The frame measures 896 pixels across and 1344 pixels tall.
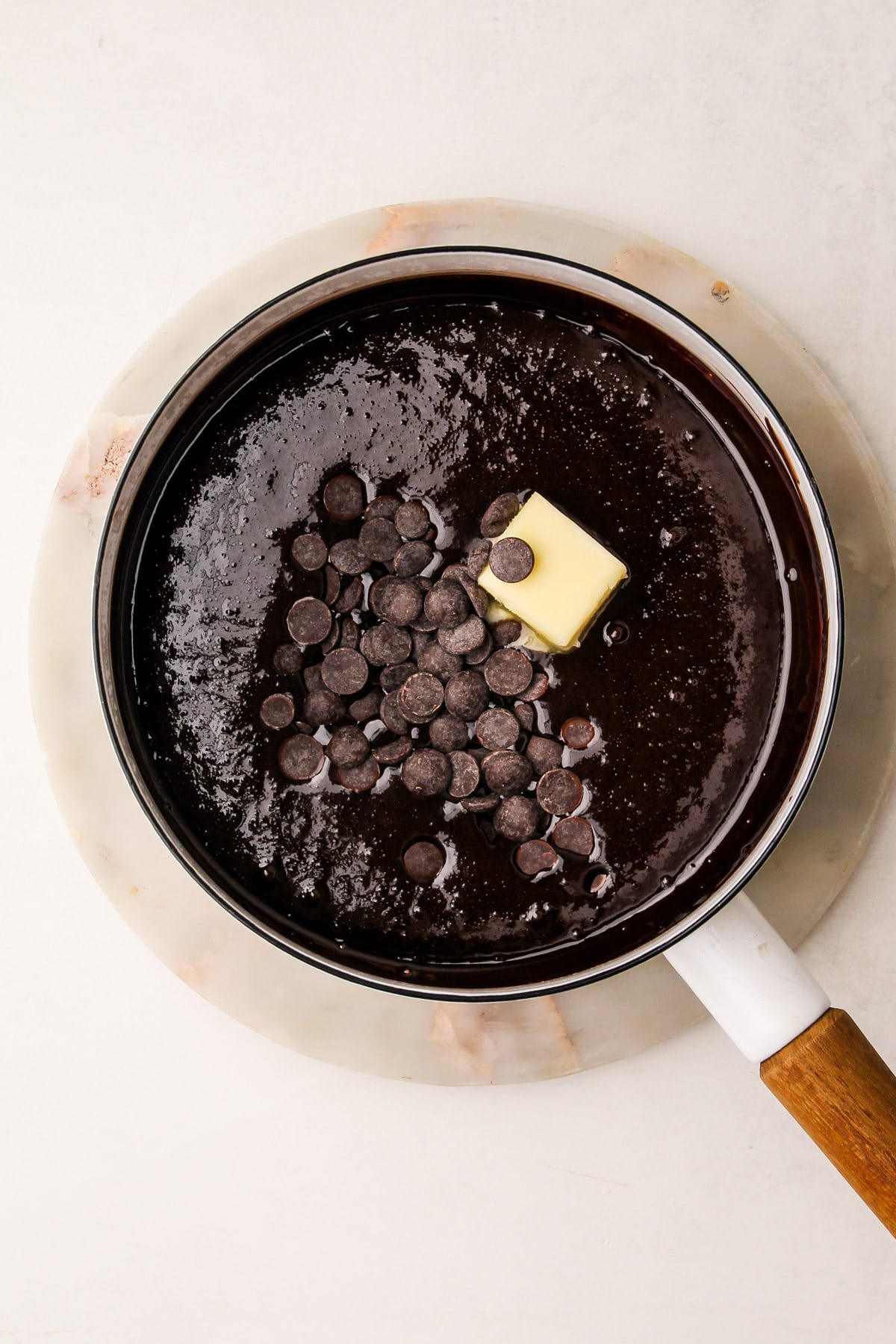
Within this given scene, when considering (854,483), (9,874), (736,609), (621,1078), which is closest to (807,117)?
(854,483)

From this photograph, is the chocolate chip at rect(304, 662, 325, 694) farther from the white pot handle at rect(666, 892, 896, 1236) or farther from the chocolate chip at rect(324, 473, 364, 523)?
the white pot handle at rect(666, 892, 896, 1236)

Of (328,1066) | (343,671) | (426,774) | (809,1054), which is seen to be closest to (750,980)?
(809,1054)

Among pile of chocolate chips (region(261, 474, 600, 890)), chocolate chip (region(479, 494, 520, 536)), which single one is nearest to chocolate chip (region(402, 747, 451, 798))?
pile of chocolate chips (region(261, 474, 600, 890))

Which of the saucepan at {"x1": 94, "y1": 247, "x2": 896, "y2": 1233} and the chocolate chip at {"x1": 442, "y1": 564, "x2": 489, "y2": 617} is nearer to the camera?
the saucepan at {"x1": 94, "y1": 247, "x2": 896, "y2": 1233}

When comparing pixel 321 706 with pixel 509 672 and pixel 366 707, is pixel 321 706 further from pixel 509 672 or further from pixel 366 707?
pixel 509 672

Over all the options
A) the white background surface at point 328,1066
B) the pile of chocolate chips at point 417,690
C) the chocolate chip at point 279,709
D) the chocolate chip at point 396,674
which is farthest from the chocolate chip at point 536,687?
the white background surface at point 328,1066

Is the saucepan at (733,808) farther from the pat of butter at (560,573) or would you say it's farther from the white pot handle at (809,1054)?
the pat of butter at (560,573)

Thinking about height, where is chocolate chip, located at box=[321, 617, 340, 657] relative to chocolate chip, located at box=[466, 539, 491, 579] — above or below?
above
